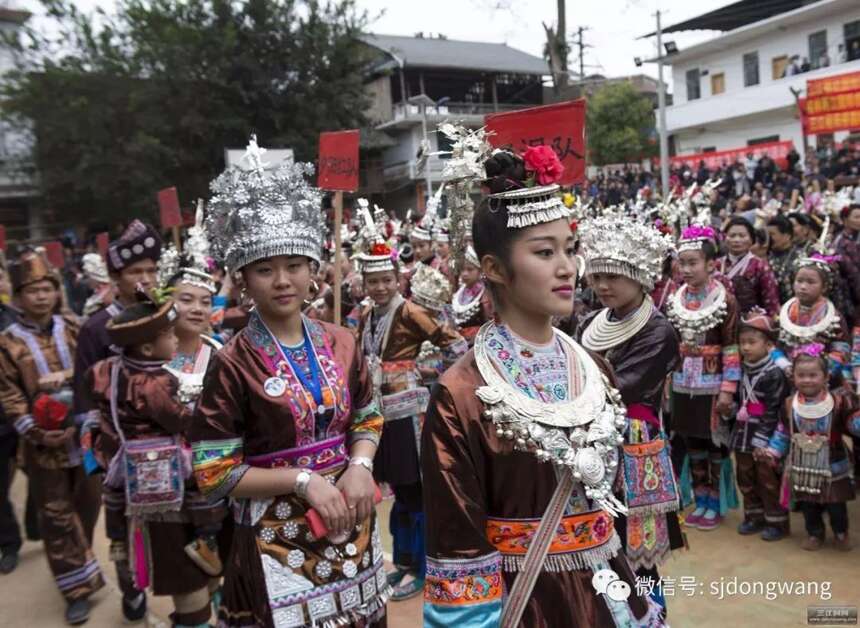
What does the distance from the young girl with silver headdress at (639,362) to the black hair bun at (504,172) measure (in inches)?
62.8

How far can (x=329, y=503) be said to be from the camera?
250cm

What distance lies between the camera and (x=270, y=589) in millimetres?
2520

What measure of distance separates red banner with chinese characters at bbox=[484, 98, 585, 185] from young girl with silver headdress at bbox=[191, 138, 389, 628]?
174 centimetres

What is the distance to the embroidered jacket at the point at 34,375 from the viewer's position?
5.07 m

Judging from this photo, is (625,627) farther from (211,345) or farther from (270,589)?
(211,345)

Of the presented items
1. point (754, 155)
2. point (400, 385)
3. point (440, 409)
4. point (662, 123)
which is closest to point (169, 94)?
point (662, 123)

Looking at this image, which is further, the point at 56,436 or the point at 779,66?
the point at 779,66

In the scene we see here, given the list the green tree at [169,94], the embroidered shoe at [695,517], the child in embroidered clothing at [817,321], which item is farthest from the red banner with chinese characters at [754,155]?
the embroidered shoe at [695,517]

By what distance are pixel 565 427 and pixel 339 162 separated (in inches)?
153

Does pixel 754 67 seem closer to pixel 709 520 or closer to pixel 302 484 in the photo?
pixel 709 520

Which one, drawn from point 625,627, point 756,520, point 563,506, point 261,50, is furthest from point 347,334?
point 261,50

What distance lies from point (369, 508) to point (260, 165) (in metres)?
1.41

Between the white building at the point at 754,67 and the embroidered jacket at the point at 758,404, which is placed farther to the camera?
the white building at the point at 754,67

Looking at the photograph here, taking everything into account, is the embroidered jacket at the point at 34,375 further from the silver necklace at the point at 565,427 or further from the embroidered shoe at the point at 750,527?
the embroidered shoe at the point at 750,527
